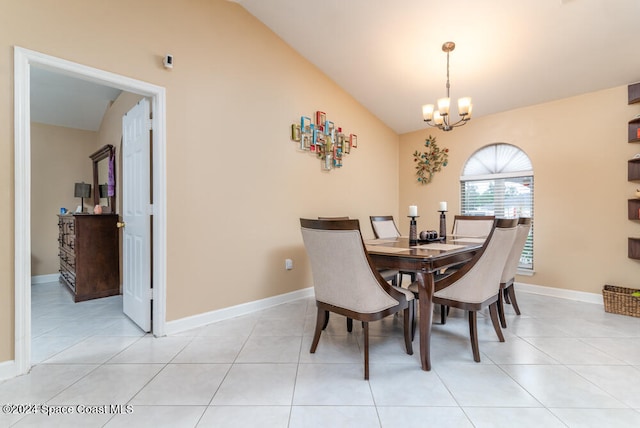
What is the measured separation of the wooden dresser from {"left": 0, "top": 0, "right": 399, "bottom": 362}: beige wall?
5.58 ft

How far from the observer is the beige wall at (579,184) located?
10.3ft

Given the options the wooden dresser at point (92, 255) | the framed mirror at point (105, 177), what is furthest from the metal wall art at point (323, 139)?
the wooden dresser at point (92, 255)

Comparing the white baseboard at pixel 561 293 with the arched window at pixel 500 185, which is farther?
the arched window at pixel 500 185

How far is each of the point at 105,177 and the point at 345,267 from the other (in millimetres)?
4074

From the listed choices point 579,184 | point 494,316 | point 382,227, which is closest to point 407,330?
point 494,316

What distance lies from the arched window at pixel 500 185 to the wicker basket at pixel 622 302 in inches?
34.3

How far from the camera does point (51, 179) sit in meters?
4.33

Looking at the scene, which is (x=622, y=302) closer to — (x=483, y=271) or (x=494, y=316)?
(x=494, y=316)

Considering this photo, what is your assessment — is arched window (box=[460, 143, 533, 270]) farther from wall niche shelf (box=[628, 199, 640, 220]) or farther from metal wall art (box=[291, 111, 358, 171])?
metal wall art (box=[291, 111, 358, 171])

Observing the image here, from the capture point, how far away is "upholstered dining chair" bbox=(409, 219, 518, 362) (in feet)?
6.38

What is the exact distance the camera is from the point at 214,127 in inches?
107

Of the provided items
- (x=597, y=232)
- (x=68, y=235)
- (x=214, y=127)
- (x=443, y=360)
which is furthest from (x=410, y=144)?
(x=68, y=235)

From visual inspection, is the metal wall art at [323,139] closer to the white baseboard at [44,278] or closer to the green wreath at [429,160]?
the green wreath at [429,160]

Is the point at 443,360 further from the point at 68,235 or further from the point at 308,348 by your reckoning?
the point at 68,235
